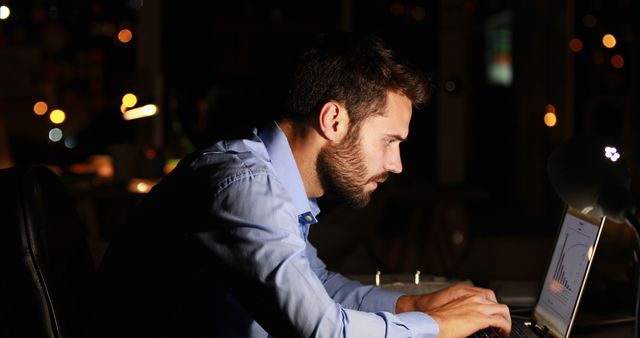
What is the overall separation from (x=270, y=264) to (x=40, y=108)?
5.15 m

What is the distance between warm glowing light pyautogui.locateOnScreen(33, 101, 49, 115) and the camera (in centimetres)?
612

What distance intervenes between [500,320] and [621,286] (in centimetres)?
69

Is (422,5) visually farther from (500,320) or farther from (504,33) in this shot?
(500,320)

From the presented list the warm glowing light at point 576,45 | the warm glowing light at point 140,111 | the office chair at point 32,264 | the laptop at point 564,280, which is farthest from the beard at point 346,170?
the warm glowing light at point 576,45

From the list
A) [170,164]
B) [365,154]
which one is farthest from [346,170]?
[170,164]

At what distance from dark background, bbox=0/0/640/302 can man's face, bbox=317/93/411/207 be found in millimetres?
3714

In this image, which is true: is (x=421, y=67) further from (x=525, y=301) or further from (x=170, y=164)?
(x=525, y=301)

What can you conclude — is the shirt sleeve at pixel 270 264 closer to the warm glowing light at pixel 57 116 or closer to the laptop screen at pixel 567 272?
the laptop screen at pixel 567 272

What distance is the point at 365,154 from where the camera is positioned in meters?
1.63

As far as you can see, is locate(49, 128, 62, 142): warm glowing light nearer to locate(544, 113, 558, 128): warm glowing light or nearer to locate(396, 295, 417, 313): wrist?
locate(544, 113, 558, 128): warm glowing light

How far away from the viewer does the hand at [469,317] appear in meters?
1.54

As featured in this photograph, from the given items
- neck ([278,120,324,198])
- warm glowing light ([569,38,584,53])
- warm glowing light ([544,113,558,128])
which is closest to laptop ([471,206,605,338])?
neck ([278,120,324,198])

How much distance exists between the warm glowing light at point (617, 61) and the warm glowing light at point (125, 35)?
3210mm

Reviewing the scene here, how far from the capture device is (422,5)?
6.32 metres
